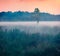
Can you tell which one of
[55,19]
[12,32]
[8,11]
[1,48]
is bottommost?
[1,48]

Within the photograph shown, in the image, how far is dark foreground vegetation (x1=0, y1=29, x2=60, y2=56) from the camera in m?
1.46

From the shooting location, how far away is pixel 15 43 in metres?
1.48

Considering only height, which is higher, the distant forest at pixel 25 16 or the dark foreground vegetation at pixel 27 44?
the distant forest at pixel 25 16

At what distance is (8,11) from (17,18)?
140 mm

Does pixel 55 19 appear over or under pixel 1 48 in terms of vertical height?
over

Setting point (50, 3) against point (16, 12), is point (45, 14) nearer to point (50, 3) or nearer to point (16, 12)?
point (50, 3)

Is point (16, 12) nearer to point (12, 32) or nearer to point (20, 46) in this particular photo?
point (12, 32)

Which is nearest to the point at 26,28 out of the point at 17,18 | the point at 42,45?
the point at 17,18

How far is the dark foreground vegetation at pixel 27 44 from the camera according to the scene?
146cm

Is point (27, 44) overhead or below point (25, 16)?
below

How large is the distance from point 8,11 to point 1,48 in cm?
45

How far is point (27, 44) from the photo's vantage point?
1477mm

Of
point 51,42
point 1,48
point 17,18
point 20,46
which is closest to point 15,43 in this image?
point 20,46

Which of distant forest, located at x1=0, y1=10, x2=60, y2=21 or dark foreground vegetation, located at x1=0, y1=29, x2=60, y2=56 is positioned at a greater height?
distant forest, located at x1=0, y1=10, x2=60, y2=21
